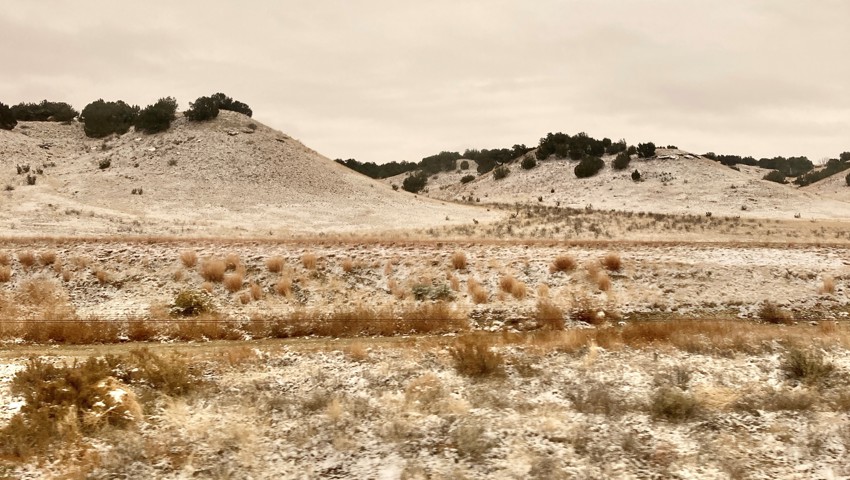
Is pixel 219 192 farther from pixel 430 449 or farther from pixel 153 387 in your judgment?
pixel 430 449

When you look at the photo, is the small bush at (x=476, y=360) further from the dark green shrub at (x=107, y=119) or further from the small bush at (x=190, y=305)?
the dark green shrub at (x=107, y=119)

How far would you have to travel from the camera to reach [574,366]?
15.2 m

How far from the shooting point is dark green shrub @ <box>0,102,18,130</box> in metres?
67.6

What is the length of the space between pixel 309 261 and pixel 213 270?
4.14m

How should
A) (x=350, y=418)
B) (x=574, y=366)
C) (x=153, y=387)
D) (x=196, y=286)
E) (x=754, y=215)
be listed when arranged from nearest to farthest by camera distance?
(x=350, y=418)
(x=153, y=387)
(x=574, y=366)
(x=196, y=286)
(x=754, y=215)

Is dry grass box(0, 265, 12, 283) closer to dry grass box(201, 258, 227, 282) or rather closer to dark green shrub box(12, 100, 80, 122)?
dry grass box(201, 258, 227, 282)

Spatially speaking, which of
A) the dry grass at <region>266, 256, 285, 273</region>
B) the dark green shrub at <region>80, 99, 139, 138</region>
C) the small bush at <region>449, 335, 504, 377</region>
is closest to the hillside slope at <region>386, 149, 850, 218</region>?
the dry grass at <region>266, 256, 285, 273</region>

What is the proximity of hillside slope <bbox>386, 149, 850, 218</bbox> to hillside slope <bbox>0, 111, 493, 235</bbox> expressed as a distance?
1975 centimetres

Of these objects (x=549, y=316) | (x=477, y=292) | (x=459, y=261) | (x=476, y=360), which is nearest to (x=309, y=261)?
(x=459, y=261)

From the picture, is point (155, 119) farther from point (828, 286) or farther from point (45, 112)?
point (828, 286)

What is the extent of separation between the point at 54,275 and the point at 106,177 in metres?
37.4

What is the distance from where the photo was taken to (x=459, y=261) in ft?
80.8

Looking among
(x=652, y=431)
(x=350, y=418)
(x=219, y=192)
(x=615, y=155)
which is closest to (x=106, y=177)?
(x=219, y=192)

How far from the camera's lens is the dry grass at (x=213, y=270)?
23172mm
